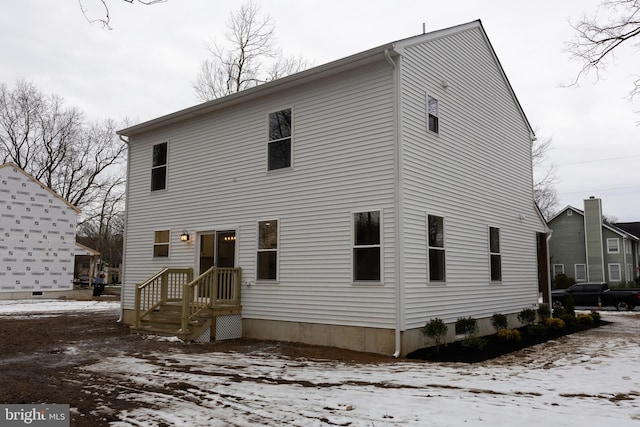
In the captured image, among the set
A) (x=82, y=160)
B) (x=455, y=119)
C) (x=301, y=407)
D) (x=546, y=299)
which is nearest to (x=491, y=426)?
(x=301, y=407)

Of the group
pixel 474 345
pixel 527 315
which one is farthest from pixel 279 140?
pixel 527 315

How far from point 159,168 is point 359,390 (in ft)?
33.7

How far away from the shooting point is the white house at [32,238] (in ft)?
81.8

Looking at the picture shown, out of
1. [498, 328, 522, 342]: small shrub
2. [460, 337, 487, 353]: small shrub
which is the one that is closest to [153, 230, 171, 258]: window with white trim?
[460, 337, 487, 353]: small shrub

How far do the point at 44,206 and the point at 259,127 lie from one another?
20.7 meters

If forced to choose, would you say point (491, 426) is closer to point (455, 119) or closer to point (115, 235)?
point (455, 119)

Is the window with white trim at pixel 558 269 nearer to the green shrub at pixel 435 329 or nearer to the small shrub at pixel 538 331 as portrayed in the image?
the small shrub at pixel 538 331

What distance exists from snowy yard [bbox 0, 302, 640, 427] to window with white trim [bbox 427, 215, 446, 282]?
84.4 inches

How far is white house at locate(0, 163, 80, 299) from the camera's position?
81.8 feet

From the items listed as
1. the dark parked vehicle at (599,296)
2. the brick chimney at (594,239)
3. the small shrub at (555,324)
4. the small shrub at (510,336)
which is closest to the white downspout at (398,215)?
the small shrub at (510,336)

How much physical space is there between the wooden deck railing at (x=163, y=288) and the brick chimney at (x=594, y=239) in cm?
3312

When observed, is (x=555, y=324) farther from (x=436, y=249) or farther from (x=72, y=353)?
(x=72, y=353)

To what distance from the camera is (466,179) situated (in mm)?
11594

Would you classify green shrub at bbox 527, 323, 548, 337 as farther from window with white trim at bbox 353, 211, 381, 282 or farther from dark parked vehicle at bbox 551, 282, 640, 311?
dark parked vehicle at bbox 551, 282, 640, 311
